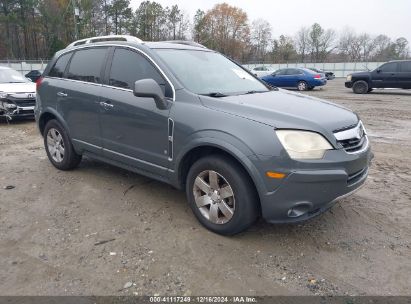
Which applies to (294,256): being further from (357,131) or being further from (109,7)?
(109,7)

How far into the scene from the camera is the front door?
3840 mm

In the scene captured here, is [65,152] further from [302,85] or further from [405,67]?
[302,85]

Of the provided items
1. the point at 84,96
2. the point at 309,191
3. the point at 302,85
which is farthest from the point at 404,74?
the point at 309,191

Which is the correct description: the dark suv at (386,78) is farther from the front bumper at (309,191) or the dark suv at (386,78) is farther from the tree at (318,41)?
the tree at (318,41)

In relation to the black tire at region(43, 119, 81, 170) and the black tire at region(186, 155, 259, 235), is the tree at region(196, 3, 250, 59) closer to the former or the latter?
the black tire at region(43, 119, 81, 170)

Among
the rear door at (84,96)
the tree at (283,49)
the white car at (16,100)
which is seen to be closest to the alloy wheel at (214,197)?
the rear door at (84,96)

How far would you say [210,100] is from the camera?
3.54m

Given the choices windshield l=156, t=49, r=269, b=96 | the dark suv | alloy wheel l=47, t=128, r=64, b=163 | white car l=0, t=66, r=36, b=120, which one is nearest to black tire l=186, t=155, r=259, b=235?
windshield l=156, t=49, r=269, b=96

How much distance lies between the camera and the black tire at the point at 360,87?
19016mm

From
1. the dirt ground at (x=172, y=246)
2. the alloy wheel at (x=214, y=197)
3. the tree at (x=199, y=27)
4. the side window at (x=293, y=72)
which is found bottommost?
the dirt ground at (x=172, y=246)

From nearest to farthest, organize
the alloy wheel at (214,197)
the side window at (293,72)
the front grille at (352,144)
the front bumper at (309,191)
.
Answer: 1. the front bumper at (309,191)
2. the front grille at (352,144)
3. the alloy wheel at (214,197)
4. the side window at (293,72)

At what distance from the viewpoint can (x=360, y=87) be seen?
755 inches

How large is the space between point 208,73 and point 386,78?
17.0 meters

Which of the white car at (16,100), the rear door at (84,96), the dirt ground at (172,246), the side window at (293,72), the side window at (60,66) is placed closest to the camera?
the dirt ground at (172,246)
